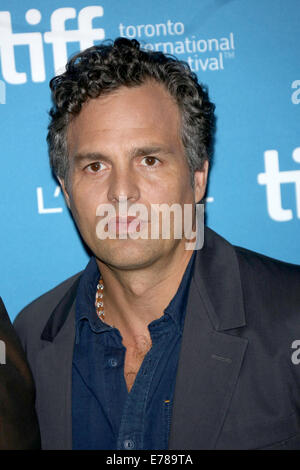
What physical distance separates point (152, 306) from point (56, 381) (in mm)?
467

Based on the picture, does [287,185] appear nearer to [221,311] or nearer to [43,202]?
[221,311]

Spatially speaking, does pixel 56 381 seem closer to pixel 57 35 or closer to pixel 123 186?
pixel 123 186

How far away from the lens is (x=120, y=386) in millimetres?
1544

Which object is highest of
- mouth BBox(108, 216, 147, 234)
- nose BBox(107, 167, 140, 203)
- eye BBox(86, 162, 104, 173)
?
eye BBox(86, 162, 104, 173)

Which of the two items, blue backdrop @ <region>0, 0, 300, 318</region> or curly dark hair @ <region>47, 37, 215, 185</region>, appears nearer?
curly dark hair @ <region>47, 37, 215, 185</region>

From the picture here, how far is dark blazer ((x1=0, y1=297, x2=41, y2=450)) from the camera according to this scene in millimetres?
1285

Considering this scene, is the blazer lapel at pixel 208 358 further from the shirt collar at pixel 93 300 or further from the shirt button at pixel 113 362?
the shirt button at pixel 113 362

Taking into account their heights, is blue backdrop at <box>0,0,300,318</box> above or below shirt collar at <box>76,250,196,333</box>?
above

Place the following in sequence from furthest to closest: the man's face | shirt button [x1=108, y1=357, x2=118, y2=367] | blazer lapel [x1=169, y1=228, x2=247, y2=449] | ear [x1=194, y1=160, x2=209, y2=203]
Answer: ear [x1=194, y1=160, x2=209, y2=203] < shirt button [x1=108, y1=357, x2=118, y2=367] < the man's face < blazer lapel [x1=169, y1=228, x2=247, y2=449]

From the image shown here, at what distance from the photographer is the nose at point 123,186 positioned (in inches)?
57.0

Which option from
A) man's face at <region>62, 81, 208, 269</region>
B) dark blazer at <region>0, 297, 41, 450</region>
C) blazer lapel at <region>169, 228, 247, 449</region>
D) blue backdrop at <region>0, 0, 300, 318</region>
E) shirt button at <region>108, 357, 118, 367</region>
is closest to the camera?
dark blazer at <region>0, 297, 41, 450</region>

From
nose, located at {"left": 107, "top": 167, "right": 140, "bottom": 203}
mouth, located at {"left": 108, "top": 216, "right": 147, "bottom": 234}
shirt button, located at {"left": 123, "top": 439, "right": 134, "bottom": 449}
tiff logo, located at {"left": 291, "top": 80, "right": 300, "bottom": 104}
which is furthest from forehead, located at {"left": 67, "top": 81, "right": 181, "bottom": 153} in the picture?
shirt button, located at {"left": 123, "top": 439, "right": 134, "bottom": 449}

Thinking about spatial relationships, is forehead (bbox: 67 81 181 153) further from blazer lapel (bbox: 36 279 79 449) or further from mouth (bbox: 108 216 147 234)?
blazer lapel (bbox: 36 279 79 449)

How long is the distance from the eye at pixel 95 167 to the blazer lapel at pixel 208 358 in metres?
0.54
